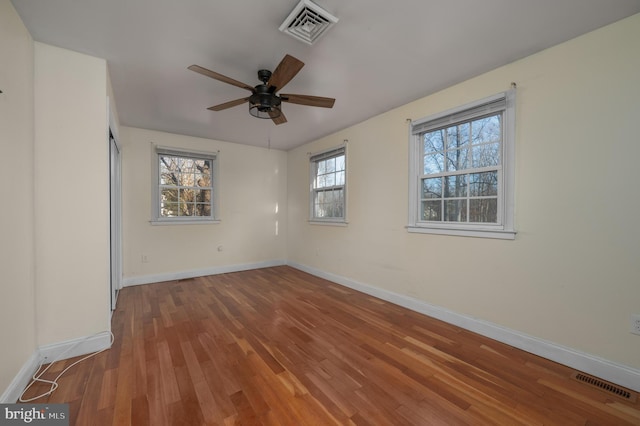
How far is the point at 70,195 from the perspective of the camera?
84.7 inches

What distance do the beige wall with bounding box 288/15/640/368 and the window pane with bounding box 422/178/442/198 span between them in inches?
19.5

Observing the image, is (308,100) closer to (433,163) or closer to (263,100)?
(263,100)

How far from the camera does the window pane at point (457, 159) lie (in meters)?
2.72

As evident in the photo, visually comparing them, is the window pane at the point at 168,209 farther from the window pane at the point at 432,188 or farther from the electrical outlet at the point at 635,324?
the electrical outlet at the point at 635,324

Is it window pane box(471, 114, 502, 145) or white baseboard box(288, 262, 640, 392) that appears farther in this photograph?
window pane box(471, 114, 502, 145)

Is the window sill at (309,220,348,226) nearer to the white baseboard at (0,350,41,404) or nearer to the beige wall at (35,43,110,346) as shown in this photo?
the beige wall at (35,43,110,346)

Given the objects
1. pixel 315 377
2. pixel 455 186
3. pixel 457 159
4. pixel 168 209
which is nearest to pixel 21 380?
pixel 315 377

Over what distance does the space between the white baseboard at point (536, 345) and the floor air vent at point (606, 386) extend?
5cm

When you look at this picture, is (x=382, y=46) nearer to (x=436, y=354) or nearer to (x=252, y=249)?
(x=436, y=354)

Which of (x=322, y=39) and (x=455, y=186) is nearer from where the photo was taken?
(x=322, y=39)

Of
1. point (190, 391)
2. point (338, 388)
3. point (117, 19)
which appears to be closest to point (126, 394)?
point (190, 391)

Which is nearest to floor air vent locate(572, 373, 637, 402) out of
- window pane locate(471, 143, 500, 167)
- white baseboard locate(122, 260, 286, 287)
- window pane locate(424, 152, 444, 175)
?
window pane locate(471, 143, 500, 167)

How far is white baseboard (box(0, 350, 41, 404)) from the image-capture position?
1.54 m

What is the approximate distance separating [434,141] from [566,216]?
1435 mm
